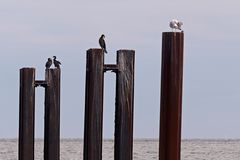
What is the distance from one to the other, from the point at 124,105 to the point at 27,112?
8.97ft

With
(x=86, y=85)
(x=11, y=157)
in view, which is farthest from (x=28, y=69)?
(x=11, y=157)

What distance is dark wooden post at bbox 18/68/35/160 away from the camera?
15836 mm

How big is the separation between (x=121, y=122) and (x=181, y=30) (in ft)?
6.63

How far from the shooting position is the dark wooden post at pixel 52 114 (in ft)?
53.5

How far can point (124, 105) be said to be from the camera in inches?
533

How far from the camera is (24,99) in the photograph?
625 inches

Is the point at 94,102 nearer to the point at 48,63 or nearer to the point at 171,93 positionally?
the point at 171,93

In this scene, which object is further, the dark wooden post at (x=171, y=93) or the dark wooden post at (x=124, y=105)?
the dark wooden post at (x=124, y=105)

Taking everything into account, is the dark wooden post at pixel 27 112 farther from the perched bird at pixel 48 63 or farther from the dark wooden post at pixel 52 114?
the perched bird at pixel 48 63

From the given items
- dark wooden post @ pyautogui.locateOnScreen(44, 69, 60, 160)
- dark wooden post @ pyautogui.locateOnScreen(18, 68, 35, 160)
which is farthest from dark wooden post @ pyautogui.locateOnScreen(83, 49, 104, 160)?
dark wooden post @ pyautogui.locateOnScreen(44, 69, 60, 160)

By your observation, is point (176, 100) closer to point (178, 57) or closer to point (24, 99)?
point (178, 57)

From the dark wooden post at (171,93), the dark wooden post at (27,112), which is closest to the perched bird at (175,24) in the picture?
the dark wooden post at (171,93)

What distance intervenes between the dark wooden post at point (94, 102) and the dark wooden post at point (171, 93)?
1913 millimetres

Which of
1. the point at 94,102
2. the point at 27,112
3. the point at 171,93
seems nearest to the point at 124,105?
the point at 94,102
